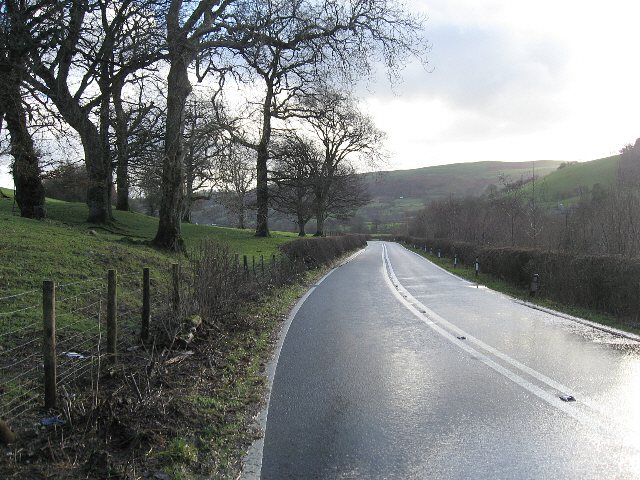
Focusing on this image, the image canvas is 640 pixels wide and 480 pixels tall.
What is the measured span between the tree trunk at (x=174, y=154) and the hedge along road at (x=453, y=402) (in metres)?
10.0

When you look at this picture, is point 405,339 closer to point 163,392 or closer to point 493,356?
point 493,356

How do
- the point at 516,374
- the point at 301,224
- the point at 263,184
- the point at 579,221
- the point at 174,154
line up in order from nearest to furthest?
the point at 516,374 < the point at 174,154 < the point at 579,221 < the point at 263,184 < the point at 301,224

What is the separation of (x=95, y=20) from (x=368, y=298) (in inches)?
526

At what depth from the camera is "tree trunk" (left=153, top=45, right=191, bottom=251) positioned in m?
17.9

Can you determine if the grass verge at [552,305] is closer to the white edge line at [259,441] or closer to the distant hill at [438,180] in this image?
the white edge line at [259,441]

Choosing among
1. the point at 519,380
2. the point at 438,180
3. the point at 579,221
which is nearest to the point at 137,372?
the point at 519,380

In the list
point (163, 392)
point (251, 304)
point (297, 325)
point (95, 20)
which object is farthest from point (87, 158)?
point (163, 392)

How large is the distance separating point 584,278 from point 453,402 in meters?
10.4

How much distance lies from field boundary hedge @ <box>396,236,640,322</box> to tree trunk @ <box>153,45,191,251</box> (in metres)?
12.8

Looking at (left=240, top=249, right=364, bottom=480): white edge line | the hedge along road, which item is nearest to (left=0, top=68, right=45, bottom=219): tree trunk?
the hedge along road

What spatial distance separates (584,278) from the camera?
47.1 feet

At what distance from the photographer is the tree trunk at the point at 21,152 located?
15.1 metres

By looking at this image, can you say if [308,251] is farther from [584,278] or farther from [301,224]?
[301,224]

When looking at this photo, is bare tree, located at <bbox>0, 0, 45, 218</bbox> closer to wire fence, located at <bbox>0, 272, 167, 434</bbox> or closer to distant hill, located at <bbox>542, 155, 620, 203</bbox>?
wire fence, located at <bbox>0, 272, 167, 434</bbox>
